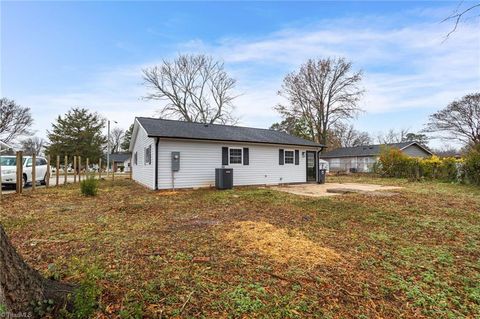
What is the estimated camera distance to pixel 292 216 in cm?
596

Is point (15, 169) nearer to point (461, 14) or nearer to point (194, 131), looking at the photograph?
point (194, 131)

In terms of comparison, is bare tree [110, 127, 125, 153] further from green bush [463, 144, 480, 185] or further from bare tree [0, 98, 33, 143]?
green bush [463, 144, 480, 185]

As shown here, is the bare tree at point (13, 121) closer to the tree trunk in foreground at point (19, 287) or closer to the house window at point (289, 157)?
the house window at point (289, 157)

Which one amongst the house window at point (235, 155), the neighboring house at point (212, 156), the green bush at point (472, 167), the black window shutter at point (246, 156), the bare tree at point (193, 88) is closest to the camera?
the neighboring house at point (212, 156)

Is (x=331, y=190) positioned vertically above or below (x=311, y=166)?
below

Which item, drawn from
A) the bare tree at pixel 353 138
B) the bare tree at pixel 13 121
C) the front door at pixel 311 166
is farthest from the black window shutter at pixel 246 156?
the bare tree at pixel 353 138

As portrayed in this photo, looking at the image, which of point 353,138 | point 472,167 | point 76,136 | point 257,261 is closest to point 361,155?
point 472,167

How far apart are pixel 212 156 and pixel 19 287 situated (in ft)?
34.2

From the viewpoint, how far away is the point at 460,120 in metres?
29.1

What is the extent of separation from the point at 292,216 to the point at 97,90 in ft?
51.1

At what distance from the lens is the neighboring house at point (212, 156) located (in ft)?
36.1

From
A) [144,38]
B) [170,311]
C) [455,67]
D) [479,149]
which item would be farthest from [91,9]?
[479,149]

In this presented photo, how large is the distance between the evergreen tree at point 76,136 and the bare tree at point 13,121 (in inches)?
182

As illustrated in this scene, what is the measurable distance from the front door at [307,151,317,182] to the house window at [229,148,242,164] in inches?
200
